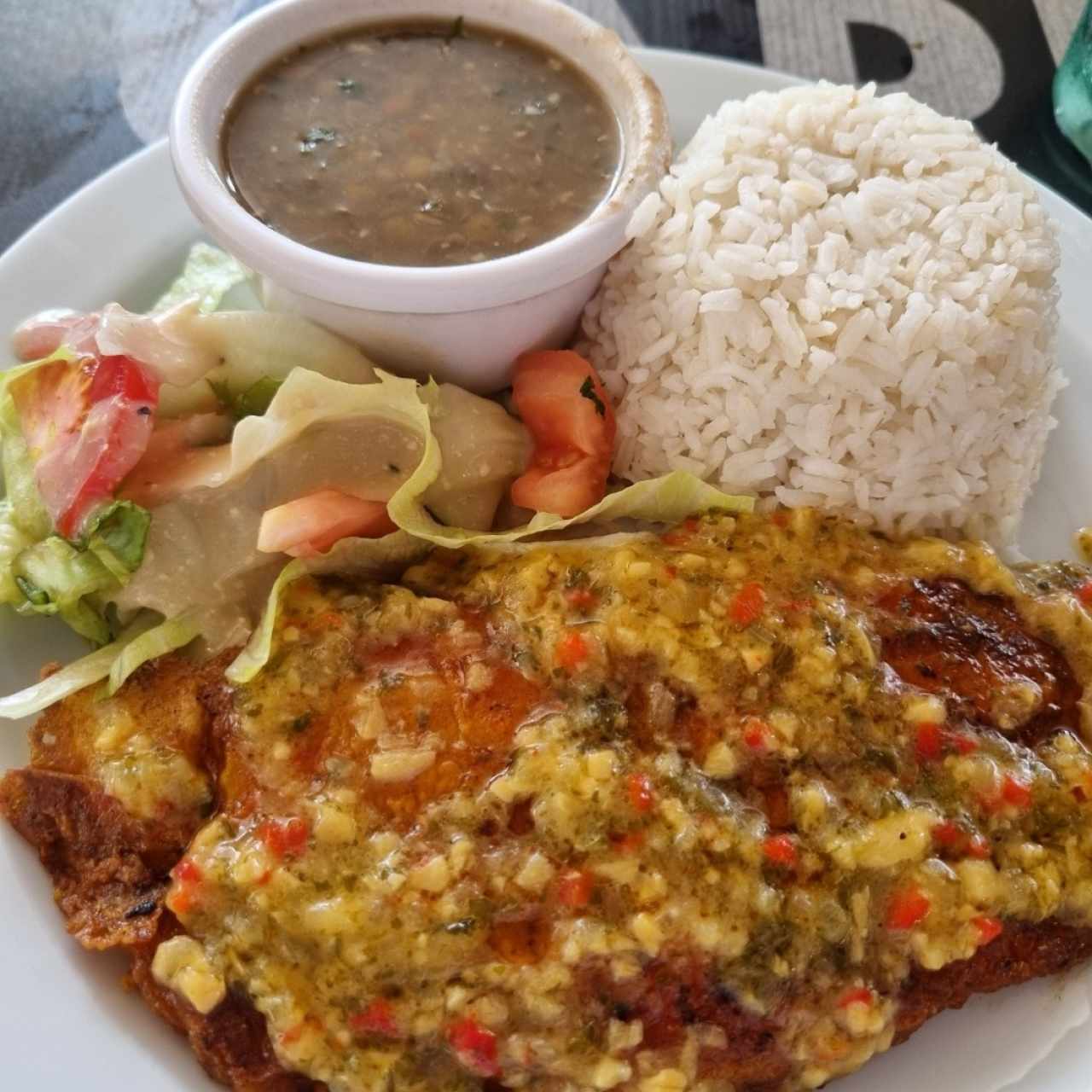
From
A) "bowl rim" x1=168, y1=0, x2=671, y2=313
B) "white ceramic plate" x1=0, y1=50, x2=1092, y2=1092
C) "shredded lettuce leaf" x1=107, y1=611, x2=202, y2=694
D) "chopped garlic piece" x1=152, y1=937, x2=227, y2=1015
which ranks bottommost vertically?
"white ceramic plate" x1=0, y1=50, x2=1092, y2=1092

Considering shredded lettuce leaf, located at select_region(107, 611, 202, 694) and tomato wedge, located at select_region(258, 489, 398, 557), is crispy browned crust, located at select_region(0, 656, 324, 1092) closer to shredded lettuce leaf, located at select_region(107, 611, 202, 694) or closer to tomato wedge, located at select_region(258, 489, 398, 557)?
shredded lettuce leaf, located at select_region(107, 611, 202, 694)

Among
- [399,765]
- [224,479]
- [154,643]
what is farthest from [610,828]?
[224,479]

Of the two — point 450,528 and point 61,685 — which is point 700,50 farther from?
point 61,685

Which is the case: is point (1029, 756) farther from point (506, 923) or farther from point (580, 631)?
point (506, 923)

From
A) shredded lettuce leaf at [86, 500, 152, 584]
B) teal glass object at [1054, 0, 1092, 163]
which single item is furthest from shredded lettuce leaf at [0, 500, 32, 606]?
teal glass object at [1054, 0, 1092, 163]

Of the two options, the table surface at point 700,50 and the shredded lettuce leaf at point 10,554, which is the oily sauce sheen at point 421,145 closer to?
the shredded lettuce leaf at point 10,554

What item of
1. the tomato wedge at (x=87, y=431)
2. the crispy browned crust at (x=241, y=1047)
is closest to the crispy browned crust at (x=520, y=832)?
the crispy browned crust at (x=241, y=1047)
